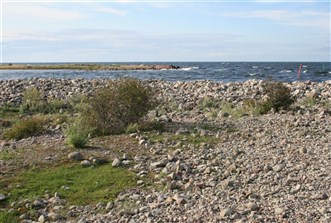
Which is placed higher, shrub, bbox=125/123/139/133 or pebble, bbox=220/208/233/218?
shrub, bbox=125/123/139/133

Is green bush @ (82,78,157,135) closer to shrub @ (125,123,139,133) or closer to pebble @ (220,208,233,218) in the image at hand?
shrub @ (125,123,139,133)

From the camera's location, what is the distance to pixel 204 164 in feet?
31.9

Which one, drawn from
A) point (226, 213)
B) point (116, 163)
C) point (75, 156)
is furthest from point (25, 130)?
point (226, 213)

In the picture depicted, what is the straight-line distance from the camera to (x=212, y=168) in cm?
930

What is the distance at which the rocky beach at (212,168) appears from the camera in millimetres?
7227

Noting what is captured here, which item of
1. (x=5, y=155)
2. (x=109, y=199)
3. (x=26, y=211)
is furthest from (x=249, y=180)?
(x=5, y=155)

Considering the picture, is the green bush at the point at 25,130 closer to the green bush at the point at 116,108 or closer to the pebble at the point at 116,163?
the green bush at the point at 116,108

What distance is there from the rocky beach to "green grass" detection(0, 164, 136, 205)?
0.69 ft

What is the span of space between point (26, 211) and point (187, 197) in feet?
8.85

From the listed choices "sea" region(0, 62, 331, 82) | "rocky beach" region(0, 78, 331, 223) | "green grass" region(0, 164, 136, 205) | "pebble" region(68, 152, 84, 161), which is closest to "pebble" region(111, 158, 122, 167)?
"rocky beach" region(0, 78, 331, 223)

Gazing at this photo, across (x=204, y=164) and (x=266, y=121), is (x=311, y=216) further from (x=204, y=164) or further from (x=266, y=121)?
(x=266, y=121)

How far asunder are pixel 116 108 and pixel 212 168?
515 centimetres

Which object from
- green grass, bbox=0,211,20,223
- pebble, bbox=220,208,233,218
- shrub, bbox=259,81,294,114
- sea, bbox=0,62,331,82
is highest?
shrub, bbox=259,81,294,114

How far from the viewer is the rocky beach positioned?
23.7 feet
